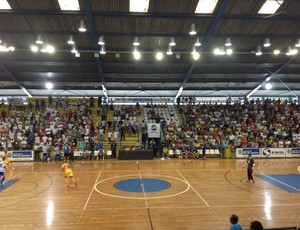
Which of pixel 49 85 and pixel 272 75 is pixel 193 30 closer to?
pixel 272 75

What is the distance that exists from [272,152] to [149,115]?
1371 centimetres

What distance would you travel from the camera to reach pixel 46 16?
19781 mm

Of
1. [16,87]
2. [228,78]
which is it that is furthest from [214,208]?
[16,87]

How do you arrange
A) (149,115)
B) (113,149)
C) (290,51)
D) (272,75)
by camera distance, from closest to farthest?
(290,51) → (113,149) → (272,75) → (149,115)

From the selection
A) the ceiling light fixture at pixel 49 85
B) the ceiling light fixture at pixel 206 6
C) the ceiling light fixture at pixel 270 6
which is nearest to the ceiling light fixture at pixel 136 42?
the ceiling light fixture at pixel 206 6

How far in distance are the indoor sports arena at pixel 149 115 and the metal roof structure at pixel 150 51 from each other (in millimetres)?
131

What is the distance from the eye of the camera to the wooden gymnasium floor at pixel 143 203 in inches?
369

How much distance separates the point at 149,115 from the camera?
31391 mm

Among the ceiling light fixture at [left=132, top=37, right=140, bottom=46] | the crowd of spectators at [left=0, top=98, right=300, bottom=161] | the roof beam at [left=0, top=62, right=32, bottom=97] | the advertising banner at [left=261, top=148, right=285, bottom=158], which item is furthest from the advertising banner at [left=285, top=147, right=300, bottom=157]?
the roof beam at [left=0, top=62, right=32, bottom=97]

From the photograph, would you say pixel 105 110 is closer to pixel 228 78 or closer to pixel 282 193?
pixel 228 78

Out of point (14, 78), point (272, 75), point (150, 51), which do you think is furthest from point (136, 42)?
point (272, 75)

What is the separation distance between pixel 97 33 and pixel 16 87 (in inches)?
673

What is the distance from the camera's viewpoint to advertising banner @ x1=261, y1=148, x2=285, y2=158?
26.3 m

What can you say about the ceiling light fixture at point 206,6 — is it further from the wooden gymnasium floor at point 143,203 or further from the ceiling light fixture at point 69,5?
the wooden gymnasium floor at point 143,203
